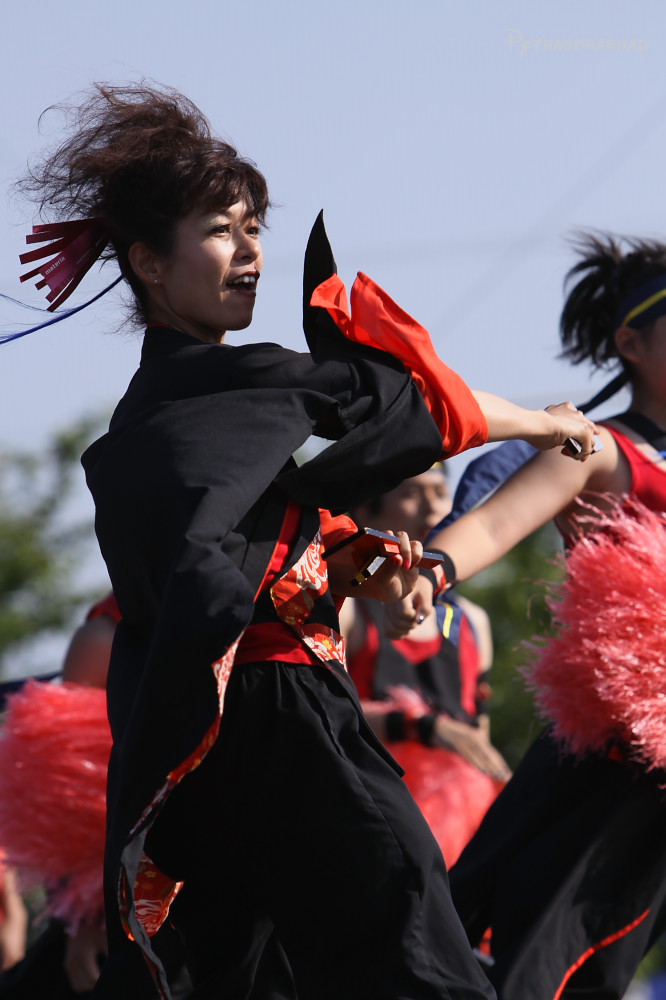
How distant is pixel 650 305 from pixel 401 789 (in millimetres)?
1948

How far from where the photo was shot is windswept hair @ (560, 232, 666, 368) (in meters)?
4.06

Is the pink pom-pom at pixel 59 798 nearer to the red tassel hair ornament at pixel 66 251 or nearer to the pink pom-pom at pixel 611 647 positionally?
the pink pom-pom at pixel 611 647

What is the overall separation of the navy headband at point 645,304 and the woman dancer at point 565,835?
0.35 m

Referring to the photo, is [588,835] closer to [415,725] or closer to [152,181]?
[415,725]

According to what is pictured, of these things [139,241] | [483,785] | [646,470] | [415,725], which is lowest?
[483,785]

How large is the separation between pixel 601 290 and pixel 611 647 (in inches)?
54.4

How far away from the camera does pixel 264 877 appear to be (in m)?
2.39

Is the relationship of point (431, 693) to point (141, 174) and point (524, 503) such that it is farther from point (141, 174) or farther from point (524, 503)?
point (141, 174)

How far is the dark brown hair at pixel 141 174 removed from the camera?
2615 millimetres

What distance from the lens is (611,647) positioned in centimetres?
313

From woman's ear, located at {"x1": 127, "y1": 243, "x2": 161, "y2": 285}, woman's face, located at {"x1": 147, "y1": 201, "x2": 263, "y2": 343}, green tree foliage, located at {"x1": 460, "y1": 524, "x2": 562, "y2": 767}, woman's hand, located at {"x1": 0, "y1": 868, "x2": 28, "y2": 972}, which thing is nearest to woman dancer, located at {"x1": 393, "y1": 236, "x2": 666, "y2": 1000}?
woman's face, located at {"x1": 147, "y1": 201, "x2": 263, "y2": 343}

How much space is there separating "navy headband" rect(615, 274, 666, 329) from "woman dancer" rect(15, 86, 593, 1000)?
1.41 metres

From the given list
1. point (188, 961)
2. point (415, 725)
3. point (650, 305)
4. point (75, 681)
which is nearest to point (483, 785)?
point (415, 725)

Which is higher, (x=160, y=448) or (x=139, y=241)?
(x=139, y=241)
